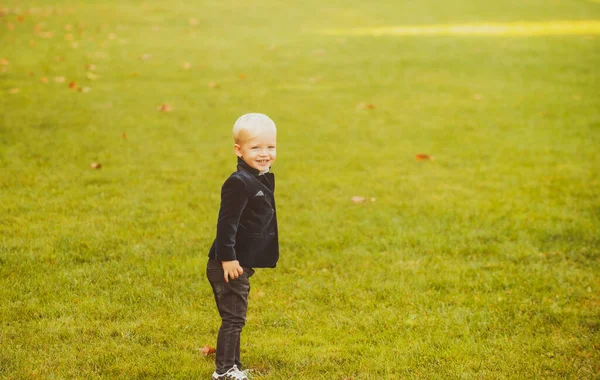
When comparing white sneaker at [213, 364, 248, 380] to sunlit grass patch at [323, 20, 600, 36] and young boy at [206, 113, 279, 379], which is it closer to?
young boy at [206, 113, 279, 379]

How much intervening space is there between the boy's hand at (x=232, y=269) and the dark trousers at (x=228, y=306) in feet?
0.30

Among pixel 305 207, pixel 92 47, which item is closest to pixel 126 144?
pixel 305 207

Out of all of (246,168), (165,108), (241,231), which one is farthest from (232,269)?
(165,108)

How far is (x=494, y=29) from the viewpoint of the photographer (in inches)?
762

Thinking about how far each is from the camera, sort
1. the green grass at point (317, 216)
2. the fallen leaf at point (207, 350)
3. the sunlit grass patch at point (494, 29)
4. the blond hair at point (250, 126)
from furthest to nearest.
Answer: the sunlit grass patch at point (494, 29) → the green grass at point (317, 216) → the fallen leaf at point (207, 350) → the blond hair at point (250, 126)

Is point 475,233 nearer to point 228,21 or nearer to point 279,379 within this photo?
point 279,379

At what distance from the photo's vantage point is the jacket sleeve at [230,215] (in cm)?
346

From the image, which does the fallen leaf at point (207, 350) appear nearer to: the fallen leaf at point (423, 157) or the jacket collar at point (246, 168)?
the jacket collar at point (246, 168)

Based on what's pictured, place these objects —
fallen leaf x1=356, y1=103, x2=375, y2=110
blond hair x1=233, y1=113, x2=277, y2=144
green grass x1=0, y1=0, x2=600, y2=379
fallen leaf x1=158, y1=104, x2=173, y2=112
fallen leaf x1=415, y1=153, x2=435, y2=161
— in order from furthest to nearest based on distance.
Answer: fallen leaf x1=356, y1=103, x2=375, y2=110, fallen leaf x1=158, y1=104, x2=173, y2=112, fallen leaf x1=415, y1=153, x2=435, y2=161, green grass x1=0, y1=0, x2=600, y2=379, blond hair x1=233, y1=113, x2=277, y2=144

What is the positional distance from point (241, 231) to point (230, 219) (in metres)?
0.14

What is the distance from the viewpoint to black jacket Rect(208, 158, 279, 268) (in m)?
3.46

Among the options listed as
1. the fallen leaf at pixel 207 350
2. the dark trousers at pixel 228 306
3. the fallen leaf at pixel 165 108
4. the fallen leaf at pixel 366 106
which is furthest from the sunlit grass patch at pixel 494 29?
the dark trousers at pixel 228 306

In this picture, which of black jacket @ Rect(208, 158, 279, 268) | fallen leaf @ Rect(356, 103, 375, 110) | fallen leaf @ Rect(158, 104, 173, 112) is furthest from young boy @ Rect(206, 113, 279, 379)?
fallen leaf @ Rect(356, 103, 375, 110)

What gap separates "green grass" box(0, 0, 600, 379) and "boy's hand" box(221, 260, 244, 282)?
688 mm
